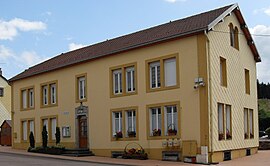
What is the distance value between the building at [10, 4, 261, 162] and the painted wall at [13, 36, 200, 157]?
0.18 feet

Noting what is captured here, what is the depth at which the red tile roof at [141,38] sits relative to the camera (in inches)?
956

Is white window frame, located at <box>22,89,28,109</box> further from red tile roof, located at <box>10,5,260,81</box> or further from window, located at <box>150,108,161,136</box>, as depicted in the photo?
window, located at <box>150,108,161,136</box>

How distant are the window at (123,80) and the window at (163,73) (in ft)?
3.85

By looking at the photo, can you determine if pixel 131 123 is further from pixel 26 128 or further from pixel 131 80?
pixel 26 128

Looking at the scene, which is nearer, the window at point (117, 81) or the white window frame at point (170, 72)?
the white window frame at point (170, 72)

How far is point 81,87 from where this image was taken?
99.0 feet

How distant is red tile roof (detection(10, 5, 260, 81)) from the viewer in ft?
79.7

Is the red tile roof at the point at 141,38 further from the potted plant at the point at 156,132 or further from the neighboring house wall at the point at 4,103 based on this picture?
the neighboring house wall at the point at 4,103

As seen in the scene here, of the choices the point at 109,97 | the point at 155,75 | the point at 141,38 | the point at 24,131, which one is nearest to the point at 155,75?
the point at 155,75

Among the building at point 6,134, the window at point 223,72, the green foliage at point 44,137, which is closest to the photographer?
the window at point 223,72

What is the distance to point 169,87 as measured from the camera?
24547 millimetres

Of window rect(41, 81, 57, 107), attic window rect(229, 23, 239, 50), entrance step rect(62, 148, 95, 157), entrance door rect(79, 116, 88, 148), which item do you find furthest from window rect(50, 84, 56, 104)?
attic window rect(229, 23, 239, 50)

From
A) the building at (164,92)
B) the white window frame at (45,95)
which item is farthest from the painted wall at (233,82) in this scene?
the white window frame at (45,95)

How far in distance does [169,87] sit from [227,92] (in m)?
3.52
